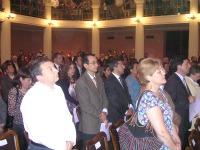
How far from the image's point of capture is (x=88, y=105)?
480 cm

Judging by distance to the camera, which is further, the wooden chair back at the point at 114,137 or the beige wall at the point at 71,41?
the beige wall at the point at 71,41

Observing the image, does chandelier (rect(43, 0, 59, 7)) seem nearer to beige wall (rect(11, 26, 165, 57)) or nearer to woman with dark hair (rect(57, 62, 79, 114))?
beige wall (rect(11, 26, 165, 57))

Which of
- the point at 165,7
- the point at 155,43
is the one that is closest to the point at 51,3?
the point at 165,7

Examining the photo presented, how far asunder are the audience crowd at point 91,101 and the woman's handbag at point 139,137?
0.02m

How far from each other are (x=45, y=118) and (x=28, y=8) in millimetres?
17897

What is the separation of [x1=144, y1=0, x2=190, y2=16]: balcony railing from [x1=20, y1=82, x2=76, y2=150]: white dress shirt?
637 inches

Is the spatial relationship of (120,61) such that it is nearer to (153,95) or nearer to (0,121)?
(0,121)

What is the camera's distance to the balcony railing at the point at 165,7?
725 inches

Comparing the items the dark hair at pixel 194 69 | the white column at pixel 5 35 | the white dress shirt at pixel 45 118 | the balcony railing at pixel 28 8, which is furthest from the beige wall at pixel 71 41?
the white dress shirt at pixel 45 118

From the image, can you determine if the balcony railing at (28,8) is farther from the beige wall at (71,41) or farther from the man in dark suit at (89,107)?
the man in dark suit at (89,107)

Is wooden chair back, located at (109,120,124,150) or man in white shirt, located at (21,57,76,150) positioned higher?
man in white shirt, located at (21,57,76,150)

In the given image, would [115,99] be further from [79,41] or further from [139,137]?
[79,41]

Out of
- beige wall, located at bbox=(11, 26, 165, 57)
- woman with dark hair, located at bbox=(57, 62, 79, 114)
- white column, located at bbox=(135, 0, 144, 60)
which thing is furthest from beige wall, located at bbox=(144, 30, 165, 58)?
woman with dark hair, located at bbox=(57, 62, 79, 114)

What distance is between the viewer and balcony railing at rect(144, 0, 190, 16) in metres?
18.4
